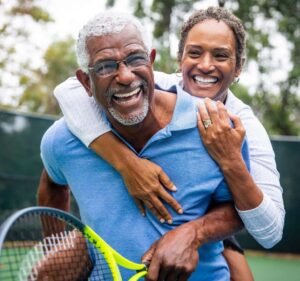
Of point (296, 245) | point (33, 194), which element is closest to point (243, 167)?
point (33, 194)

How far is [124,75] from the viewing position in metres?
2.22

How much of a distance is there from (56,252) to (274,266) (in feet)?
23.3

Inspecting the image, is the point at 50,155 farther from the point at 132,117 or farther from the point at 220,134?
the point at 220,134

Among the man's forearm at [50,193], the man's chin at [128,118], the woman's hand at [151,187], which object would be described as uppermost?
the man's chin at [128,118]

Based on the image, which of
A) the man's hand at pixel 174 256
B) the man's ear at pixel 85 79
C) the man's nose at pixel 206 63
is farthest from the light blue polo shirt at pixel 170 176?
the man's nose at pixel 206 63

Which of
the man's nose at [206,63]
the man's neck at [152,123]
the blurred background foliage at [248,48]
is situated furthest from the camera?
the blurred background foliage at [248,48]

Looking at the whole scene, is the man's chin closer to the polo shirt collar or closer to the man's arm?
the polo shirt collar

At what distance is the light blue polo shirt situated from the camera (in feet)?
A: 7.63

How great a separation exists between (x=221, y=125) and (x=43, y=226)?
2.63 ft

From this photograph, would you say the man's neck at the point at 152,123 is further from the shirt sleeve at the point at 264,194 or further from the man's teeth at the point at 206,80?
the man's teeth at the point at 206,80

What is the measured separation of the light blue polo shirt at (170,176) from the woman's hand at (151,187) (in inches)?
1.7

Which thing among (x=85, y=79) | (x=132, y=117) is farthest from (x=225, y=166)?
(x=85, y=79)

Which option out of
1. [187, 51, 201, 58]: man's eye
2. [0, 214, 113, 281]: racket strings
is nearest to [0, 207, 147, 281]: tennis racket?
[0, 214, 113, 281]: racket strings

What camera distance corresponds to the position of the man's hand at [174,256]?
7.13 ft
